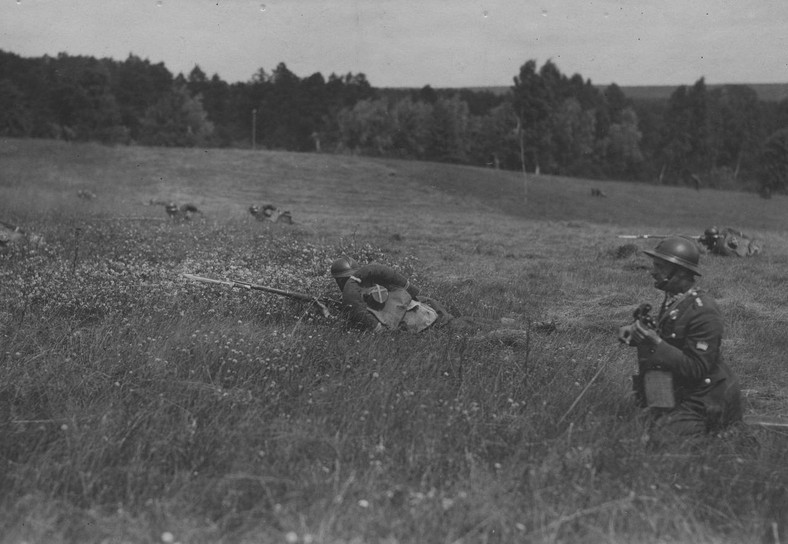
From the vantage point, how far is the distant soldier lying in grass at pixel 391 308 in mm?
8117

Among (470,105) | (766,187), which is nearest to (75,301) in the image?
(766,187)

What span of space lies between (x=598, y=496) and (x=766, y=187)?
65.3 m

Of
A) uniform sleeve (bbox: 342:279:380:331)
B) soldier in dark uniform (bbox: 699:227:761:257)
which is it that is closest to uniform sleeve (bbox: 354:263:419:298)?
uniform sleeve (bbox: 342:279:380:331)

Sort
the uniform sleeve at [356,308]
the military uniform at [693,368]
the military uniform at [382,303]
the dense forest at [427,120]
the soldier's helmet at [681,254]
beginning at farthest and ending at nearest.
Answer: the dense forest at [427,120] → the military uniform at [382,303] → the uniform sleeve at [356,308] → the soldier's helmet at [681,254] → the military uniform at [693,368]

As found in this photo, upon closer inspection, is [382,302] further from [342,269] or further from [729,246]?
[729,246]

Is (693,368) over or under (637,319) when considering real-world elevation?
under

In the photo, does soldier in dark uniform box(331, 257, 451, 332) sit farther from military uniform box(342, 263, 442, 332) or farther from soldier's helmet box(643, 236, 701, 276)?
soldier's helmet box(643, 236, 701, 276)

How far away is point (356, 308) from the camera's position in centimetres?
815

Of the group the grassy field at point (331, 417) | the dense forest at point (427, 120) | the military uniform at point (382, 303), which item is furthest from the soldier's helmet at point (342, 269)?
the dense forest at point (427, 120)

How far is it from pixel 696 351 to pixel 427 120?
224 ft

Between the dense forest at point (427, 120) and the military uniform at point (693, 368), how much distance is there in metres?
52.6

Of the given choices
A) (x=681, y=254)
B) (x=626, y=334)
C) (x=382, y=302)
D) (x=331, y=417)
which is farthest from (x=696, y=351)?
(x=382, y=302)

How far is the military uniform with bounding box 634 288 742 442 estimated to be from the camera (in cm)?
529

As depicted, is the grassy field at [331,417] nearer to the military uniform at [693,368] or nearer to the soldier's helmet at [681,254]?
the military uniform at [693,368]
